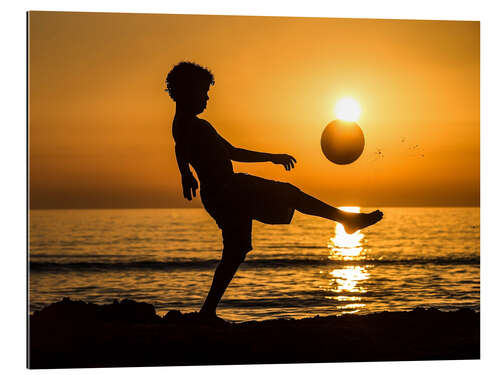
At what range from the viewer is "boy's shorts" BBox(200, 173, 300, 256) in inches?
187

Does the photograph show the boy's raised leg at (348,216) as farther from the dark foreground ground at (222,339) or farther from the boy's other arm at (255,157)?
the dark foreground ground at (222,339)

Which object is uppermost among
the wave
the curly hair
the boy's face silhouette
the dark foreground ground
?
the curly hair

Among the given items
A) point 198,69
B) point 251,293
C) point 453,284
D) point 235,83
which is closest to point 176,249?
point 251,293

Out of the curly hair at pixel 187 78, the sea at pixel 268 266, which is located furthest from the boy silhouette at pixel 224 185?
the sea at pixel 268 266

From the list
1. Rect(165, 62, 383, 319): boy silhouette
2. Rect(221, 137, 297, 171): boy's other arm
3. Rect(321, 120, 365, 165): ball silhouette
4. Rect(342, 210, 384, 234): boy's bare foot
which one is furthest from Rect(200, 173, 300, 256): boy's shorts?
Rect(321, 120, 365, 165): ball silhouette

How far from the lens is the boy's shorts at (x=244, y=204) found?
4.76 metres

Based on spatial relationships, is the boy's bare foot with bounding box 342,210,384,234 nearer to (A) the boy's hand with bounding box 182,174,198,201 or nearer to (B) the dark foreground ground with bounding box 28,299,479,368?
(B) the dark foreground ground with bounding box 28,299,479,368

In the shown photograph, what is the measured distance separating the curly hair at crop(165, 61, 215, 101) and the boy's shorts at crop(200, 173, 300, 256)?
73 cm

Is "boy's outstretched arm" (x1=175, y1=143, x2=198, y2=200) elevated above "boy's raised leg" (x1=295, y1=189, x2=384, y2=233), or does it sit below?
above

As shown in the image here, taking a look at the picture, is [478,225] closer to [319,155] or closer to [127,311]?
[319,155]

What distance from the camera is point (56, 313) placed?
17.1 ft

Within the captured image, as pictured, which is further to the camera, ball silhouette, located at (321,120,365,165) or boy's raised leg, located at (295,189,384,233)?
ball silhouette, located at (321,120,365,165)

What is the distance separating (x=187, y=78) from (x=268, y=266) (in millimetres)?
8957

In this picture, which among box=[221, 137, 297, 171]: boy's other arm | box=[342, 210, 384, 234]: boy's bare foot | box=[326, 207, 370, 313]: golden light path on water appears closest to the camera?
box=[342, 210, 384, 234]: boy's bare foot
